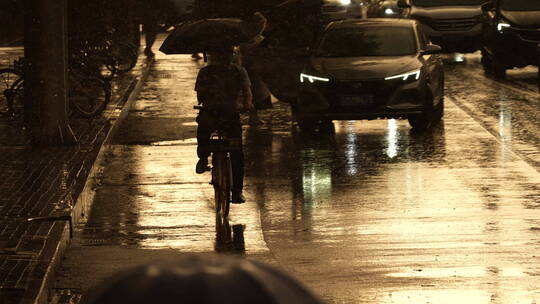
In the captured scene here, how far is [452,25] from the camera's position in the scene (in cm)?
3297

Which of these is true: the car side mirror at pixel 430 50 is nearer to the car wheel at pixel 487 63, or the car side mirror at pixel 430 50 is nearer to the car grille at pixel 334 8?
the car wheel at pixel 487 63

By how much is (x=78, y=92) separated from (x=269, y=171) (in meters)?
5.94

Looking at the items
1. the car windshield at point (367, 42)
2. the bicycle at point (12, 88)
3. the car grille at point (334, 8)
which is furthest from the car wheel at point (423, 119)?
the car grille at point (334, 8)

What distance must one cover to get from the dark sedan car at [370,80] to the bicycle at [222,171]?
21.1 feet

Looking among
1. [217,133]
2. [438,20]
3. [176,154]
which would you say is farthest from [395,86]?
[438,20]

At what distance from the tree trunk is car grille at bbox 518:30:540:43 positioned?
527 inches

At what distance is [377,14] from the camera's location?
152ft

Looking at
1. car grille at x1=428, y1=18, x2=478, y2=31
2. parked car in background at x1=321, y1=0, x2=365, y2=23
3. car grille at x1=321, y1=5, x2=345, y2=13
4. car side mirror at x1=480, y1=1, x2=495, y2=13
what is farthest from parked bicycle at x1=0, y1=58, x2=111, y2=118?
car grille at x1=321, y1=5, x2=345, y2=13

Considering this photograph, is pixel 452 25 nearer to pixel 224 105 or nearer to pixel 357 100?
pixel 357 100

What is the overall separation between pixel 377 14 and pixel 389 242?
36.5 metres

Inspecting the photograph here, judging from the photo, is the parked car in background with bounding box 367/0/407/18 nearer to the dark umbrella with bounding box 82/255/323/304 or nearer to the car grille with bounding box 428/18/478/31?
the car grille with bounding box 428/18/478/31

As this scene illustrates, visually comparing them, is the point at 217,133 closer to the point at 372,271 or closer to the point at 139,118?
the point at 372,271

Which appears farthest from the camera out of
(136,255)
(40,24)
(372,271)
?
(40,24)

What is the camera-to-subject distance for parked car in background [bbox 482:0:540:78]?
90.0ft
